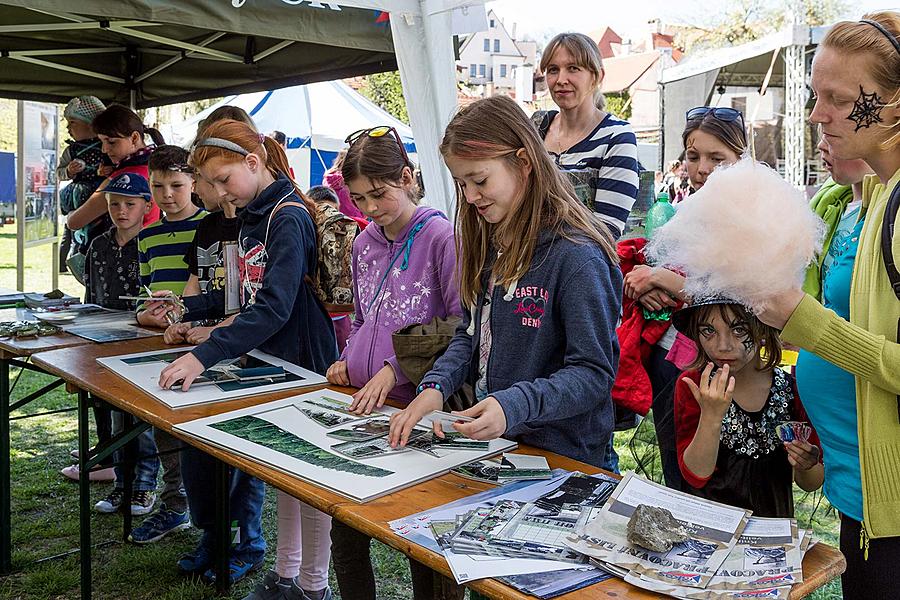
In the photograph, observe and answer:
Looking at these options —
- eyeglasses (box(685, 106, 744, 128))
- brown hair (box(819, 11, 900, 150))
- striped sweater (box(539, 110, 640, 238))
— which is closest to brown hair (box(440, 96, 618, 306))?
brown hair (box(819, 11, 900, 150))

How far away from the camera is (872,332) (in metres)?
1.38

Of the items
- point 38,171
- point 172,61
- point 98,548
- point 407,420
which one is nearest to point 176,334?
point 98,548

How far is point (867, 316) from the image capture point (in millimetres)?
1403

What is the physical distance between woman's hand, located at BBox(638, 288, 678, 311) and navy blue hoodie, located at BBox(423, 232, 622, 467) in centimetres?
38

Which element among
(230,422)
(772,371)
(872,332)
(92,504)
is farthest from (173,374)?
(92,504)

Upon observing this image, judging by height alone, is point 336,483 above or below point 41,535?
above

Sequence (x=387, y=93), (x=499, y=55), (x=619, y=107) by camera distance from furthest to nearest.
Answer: (x=499, y=55), (x=619, y=107), (x=387, y=93)

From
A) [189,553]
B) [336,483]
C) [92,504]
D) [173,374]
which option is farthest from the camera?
[92,504]

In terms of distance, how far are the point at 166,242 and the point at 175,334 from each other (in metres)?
0.65

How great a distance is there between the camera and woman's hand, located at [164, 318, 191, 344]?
305cm

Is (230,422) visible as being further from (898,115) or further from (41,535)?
(41,535)

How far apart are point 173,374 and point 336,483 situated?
0.94m

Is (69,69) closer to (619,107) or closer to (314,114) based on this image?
(314,114)

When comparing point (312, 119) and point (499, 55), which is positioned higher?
point (499, 55)
